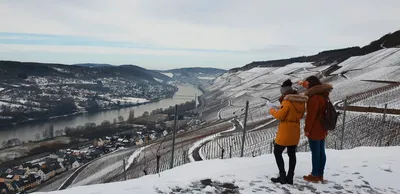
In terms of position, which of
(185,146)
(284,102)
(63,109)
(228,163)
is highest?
(284,102)

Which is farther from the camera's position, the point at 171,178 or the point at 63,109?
the point at 63,109

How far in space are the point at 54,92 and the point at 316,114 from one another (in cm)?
14747

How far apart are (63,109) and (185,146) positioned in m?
85.7

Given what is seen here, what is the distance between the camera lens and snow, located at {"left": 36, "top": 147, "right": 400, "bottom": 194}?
14.5 feet

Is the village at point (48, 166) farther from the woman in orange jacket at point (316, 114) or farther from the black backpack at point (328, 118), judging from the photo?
the black backpack at point (328, 118)

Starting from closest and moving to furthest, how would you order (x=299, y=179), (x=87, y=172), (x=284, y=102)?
(x=284, y=102) → (x=299, y=179) → (x=87, y=172)

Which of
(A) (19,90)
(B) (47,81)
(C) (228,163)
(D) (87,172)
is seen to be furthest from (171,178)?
(B) (47,81)

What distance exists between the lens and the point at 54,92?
137500mm

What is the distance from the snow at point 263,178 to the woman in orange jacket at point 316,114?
1.48ft

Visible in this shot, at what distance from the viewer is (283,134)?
4.65 metres

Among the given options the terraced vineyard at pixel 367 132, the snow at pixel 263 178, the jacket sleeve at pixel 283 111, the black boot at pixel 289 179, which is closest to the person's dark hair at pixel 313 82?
the jacket sleeve at pixel 283 111

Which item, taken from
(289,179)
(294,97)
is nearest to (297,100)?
(294,97)

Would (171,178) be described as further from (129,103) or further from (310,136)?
(129,103)

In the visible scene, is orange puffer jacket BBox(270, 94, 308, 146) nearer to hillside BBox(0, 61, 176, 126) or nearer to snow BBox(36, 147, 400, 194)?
snow BBox(36, 147, 400, 194)
